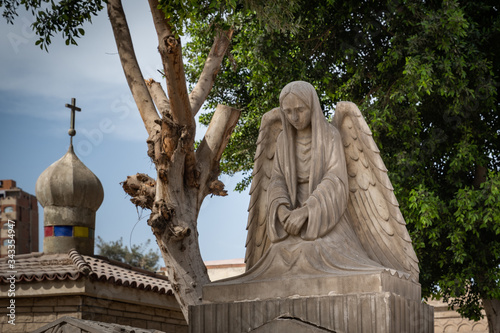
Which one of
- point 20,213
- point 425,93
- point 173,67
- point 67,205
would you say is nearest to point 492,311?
point 425,93

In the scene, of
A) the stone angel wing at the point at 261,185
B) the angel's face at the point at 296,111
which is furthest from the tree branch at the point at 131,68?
the angel's face at the point at 296,111

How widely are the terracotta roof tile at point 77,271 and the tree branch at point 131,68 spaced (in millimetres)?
2566

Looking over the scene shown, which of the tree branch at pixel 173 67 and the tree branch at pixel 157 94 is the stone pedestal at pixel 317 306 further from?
the tree branch at pixel 157 94

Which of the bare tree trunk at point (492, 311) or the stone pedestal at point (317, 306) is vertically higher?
the stone pedestal at point (317, 306)

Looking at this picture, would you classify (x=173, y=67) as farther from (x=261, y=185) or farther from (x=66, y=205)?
(x=66, y=205)

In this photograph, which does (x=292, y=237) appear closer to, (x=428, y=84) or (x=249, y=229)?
(x=249, y=229)

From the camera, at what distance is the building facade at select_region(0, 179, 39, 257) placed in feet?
61.3

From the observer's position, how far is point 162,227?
32.9ft

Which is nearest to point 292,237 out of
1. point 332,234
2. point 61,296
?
point 332,234

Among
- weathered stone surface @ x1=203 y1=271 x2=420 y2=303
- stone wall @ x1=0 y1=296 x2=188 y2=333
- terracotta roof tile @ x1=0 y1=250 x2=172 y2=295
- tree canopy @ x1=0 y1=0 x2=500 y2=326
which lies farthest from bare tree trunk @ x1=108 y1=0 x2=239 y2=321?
weathered stone surface @ x1=203 y1=271 x2=420 y2=303

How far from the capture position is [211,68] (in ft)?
39.5

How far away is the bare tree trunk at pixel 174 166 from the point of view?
10.1m

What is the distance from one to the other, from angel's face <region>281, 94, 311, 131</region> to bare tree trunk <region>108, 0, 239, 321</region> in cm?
460

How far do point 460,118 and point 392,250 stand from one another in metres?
5.99
